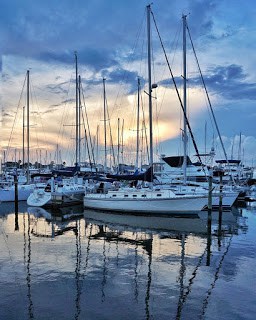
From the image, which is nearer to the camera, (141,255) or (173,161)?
(141,255)

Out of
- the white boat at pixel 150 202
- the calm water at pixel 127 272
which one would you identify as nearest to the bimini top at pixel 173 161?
the white boat at pixel 150 202

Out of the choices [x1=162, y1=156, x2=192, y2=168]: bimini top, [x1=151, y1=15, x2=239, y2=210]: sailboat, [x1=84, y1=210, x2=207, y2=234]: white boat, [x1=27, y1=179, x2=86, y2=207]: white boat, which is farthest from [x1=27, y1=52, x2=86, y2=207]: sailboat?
[x1=162, y1=156, x2=192, y2=168]: bimini top

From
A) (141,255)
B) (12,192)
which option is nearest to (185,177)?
(141,255)

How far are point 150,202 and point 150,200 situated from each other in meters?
0.19

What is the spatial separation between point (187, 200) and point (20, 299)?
1982cm

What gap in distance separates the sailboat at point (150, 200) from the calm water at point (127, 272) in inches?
181

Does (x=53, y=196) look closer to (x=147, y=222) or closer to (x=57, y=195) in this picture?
(x=57, y=195)

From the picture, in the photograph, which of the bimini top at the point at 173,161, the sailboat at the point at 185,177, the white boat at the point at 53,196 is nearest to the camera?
the sailboat at the point at 185,177

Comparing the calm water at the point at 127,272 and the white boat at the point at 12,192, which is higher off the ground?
the white boat at the point at 12,192

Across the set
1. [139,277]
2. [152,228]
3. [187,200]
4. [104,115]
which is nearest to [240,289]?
[139,277]

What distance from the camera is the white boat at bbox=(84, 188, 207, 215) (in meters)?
28.6

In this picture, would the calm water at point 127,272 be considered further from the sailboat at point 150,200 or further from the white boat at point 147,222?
the sailboat at point 150,200

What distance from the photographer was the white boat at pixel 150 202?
28.6m

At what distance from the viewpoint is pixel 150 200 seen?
2919cm
